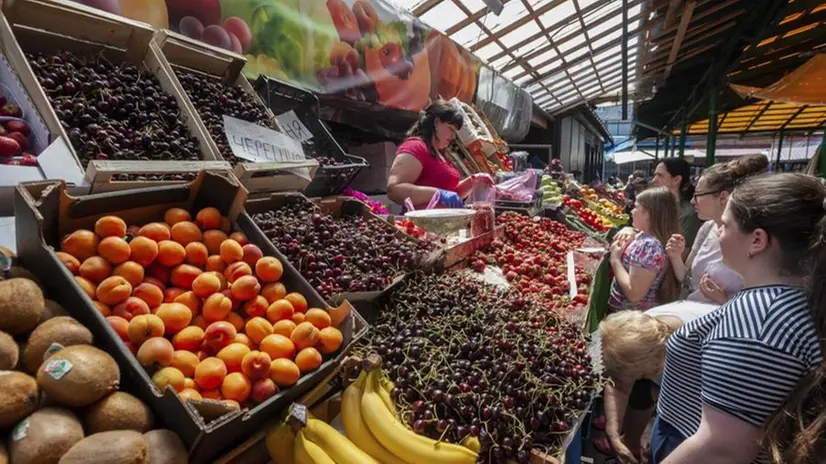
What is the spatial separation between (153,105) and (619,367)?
9.14 feet

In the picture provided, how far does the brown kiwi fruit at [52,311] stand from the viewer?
3.77 ft

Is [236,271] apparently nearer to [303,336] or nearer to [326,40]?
[303,336]

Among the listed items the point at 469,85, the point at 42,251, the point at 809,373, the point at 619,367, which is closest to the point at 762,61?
the point at 469,85

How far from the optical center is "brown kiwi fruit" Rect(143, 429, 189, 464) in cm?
98

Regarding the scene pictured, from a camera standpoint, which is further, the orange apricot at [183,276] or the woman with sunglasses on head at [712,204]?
the woman with sunglasses on head at [712,204]

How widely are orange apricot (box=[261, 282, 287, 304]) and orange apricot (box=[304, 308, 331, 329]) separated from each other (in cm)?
14

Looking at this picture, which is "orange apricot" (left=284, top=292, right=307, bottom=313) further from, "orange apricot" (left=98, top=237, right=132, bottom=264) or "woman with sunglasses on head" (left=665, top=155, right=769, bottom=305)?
"woman with sunglasses on head" (left=665, top=155, right=769, bottom=305)

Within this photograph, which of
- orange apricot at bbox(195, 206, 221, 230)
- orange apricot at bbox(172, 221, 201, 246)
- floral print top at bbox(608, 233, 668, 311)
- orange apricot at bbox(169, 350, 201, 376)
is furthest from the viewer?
floral print top at bbox(608, 233, 668, 311)

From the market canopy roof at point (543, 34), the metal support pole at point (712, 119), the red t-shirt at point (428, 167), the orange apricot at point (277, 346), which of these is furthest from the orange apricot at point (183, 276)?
the metal support pole at point (712, 119)

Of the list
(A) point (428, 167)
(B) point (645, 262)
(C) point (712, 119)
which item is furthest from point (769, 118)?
(A) point (428, 167)

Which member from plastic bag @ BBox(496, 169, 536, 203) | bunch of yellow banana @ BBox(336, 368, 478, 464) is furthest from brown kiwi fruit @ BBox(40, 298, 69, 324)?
plastic bag @ BBox(496, 169, 536, 203)

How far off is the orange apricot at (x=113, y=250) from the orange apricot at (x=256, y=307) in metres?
0.40

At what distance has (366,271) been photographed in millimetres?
2037

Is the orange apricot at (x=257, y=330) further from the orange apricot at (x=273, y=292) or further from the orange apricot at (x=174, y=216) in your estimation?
the orange apricot at (x=174, y=216)
